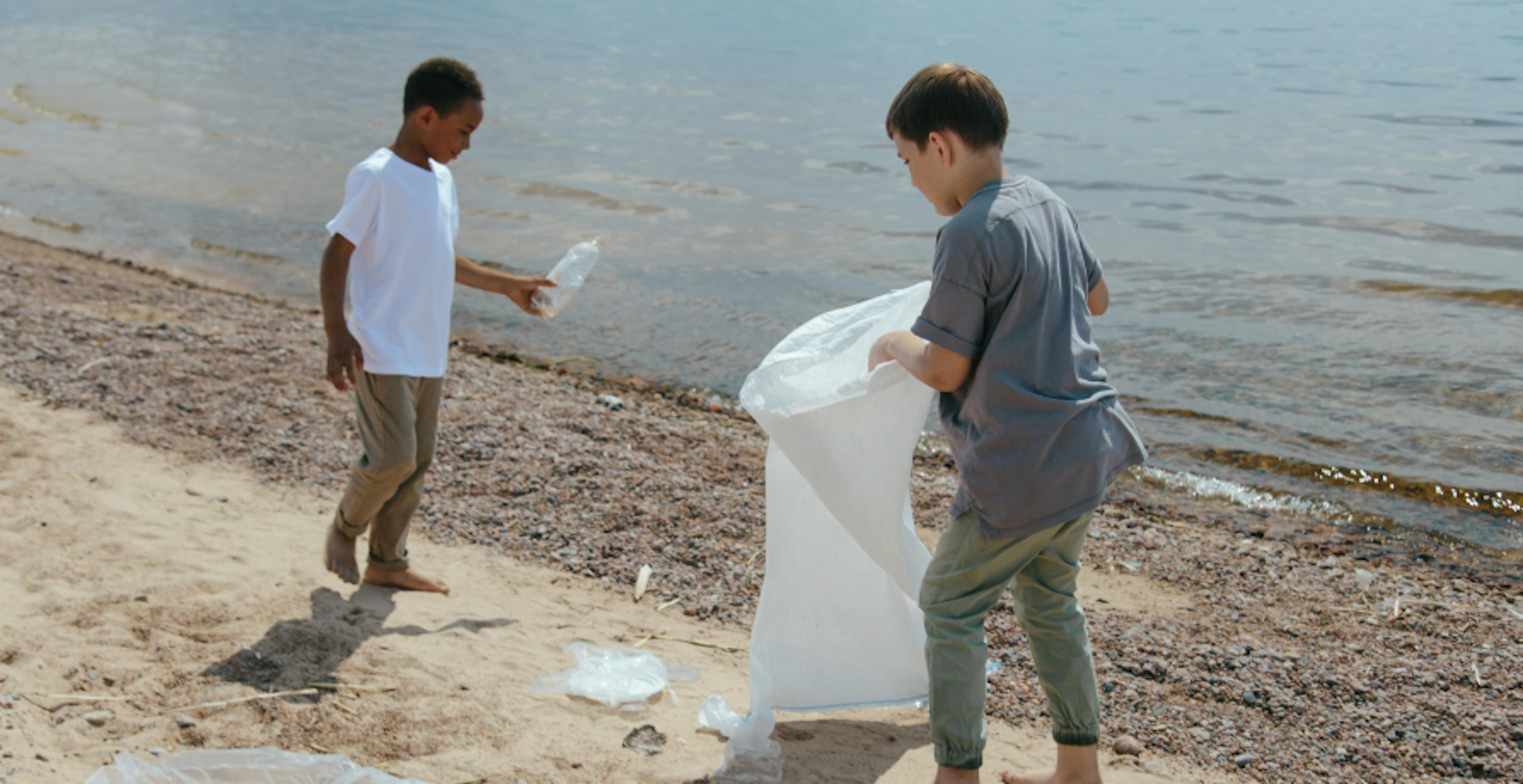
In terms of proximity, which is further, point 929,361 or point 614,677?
point 614,677

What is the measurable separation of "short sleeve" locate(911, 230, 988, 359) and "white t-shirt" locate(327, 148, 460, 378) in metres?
1.82

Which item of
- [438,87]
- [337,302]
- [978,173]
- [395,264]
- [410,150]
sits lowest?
[337,302]

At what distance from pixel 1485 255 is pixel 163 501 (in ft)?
36.5

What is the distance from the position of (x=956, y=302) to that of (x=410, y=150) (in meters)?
2.11

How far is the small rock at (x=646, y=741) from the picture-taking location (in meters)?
3.19

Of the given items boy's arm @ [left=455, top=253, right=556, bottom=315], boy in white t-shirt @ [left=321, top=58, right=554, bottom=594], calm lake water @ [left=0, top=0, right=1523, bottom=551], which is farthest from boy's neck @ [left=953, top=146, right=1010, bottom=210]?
calm lake water @ [left=0, top=0, right=1523, bottom=551]

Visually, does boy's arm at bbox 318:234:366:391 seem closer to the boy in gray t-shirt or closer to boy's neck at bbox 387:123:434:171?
boy's neck at bbox 387:123:434:171

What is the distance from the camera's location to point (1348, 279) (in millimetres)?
10070

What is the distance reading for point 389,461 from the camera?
3.86 metres

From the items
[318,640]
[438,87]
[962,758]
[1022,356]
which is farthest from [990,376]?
[318,640]

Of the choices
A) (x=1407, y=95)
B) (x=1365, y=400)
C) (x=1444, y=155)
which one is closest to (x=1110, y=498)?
(x=1365, y=400)

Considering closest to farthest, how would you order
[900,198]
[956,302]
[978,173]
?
[956,302]
[978,173]
[900,198]

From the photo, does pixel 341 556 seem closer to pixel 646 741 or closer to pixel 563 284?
pixel 563 284

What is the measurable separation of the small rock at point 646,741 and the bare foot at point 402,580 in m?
1.22
